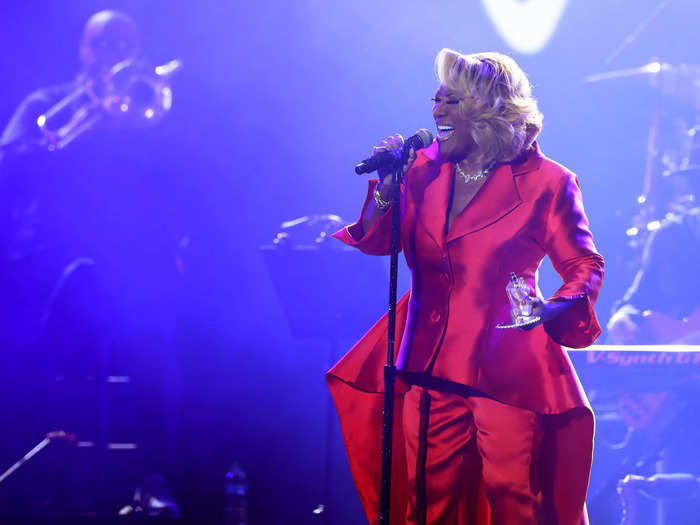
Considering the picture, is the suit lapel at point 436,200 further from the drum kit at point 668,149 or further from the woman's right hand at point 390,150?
the drum kit at point 668,149

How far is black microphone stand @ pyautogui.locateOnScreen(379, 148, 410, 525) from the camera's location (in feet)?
5.67

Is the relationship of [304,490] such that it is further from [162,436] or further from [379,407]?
[379,407]

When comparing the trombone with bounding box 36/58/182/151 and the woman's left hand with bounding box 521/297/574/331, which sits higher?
the trombone with bounding box 36/58/182/151

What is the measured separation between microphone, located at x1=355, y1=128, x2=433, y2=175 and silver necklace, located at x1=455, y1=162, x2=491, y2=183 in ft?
0.57

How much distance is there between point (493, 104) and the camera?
72.0 inches

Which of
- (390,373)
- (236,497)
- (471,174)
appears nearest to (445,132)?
(471,174)

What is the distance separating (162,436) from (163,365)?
44 centimetres

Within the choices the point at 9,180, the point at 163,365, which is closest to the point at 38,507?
the point at 163,365

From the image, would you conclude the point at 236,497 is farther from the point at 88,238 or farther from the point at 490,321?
the point at 490,321

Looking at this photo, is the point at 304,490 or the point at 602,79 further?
the point at 602,79

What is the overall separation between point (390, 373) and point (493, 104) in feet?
2.46

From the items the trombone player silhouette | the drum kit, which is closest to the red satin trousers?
the trombone player silhouette

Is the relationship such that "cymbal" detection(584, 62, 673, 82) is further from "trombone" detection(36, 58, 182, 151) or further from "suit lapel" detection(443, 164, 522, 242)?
"suit lapel" detection(443, 164, 522, 242)

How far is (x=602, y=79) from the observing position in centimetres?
432
